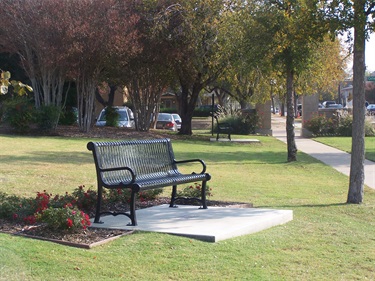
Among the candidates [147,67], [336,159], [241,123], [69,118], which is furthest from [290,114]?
[241,123]

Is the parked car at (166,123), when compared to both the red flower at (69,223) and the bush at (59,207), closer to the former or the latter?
the bush at (59,207)

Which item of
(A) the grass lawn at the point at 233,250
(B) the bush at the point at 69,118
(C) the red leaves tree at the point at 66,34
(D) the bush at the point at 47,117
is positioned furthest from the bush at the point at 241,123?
(A) the grass lawn at the point at 233,250

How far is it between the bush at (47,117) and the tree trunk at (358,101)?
17.8m

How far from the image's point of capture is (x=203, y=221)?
858cm

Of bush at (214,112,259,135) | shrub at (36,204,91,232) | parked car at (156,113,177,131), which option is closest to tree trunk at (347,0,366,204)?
shrub at (36,204,91,232)

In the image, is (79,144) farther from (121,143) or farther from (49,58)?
(121,143)

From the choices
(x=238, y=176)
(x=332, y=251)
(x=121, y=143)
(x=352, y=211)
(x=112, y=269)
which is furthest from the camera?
(x=238, y=176)

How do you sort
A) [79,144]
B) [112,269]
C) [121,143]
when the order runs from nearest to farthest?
[112,269] < [121,143] < [79,144]

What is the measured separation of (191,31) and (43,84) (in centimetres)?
704

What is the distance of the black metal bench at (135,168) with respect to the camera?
8.33m

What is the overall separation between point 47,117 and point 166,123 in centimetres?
1515

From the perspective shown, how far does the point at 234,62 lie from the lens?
28.6 m

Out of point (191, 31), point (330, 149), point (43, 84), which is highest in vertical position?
point (191, 31)

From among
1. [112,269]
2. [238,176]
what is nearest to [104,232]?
[112,269]
